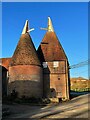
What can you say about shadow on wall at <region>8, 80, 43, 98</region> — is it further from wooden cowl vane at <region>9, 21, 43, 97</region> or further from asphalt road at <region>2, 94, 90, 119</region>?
asphalt road at <region>2, 94, 90, 119</region>

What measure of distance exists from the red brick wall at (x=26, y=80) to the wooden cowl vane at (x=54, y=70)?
247cm

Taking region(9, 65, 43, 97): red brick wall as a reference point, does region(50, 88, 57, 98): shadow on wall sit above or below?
below

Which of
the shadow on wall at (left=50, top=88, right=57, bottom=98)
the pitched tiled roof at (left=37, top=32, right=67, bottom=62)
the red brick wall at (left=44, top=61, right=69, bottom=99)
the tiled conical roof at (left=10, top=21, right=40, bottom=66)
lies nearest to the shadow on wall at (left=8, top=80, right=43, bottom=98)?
the tiled conical roof at (left=10, top=21, right=40, bottom=66)

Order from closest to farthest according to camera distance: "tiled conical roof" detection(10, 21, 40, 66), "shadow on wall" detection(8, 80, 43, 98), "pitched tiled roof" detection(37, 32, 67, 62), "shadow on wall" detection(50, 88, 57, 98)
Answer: "shadow on wall" detection(8, 80, 43, 98) → "tiled conical roof" detection(10, 21, 40, 66) → "shadow on wall" detection(50, 88, 57, 98) → "pitched tiled roof" detection(37, 32, 67, 62)

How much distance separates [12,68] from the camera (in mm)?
39500

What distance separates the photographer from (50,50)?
43250 mm

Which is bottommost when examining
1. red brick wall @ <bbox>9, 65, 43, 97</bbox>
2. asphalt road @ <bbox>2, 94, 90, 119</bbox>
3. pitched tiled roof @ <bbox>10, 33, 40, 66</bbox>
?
asphalt road @ <bbox>2, 94, 90, 119</bbox>

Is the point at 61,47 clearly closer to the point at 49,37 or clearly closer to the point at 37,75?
the point at 49,37

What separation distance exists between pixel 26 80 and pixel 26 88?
1170mm

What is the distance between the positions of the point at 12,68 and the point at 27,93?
455 centimetres

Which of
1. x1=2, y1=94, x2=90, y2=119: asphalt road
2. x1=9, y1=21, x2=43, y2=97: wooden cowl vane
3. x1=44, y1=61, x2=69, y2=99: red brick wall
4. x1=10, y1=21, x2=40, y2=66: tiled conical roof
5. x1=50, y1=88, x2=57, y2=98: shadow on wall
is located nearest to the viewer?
x1=2, y1=94, x2=90, y2=119: asphalt road

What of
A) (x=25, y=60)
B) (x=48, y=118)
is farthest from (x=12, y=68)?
(x=48, y=118)

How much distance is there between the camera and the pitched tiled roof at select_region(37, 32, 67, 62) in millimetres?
42656

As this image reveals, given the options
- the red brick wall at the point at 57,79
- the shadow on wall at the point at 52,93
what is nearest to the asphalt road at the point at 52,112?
the shadow on wall at the point at 52,93
